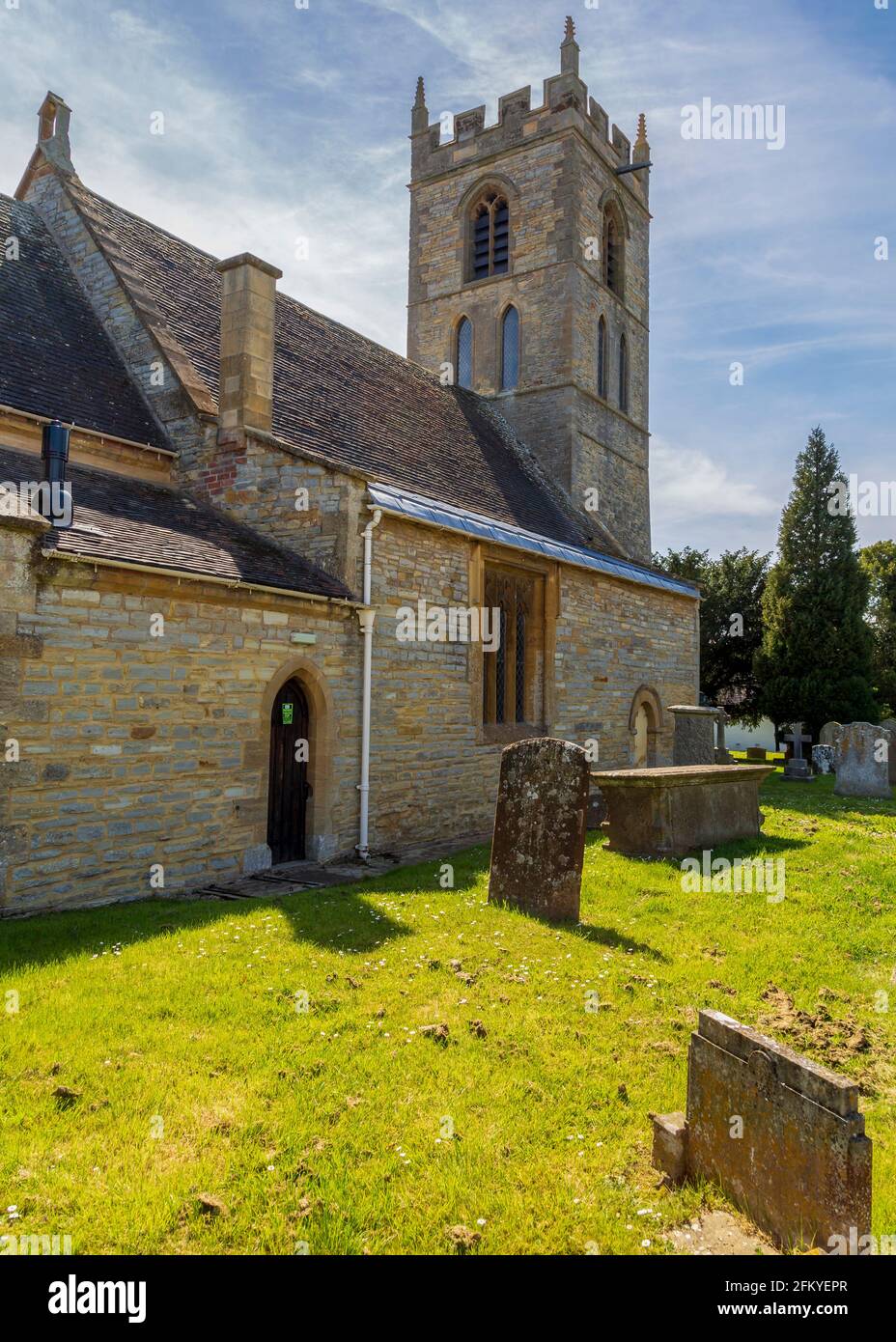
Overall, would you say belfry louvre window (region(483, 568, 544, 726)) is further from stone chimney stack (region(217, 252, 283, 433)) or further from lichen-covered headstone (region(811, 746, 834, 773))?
lichen-covered headstone (region(811, 746, 834, 773))

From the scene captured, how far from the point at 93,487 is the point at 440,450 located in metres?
8.37

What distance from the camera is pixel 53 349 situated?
1196 centimetres

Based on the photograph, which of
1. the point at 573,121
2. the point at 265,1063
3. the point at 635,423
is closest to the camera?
the point at 265,1063

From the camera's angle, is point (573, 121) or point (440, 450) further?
point (573, 121)

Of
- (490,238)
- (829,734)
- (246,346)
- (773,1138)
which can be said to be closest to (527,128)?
(490,238)

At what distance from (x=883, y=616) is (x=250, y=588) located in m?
33.7

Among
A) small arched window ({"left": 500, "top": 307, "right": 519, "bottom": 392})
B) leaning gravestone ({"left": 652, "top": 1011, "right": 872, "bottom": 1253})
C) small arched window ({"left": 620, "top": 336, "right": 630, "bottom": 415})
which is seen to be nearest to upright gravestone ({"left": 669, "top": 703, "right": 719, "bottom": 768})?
small arched window ({"left": 500, "top": 307, "right": 519, "bottom": 392})

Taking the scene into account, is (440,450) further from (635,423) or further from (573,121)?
(573,121)

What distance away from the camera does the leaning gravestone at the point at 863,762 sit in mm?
17391

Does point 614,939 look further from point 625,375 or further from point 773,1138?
point 625,375

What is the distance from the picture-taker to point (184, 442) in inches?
488

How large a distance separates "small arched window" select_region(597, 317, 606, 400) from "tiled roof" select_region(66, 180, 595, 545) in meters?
5.25
